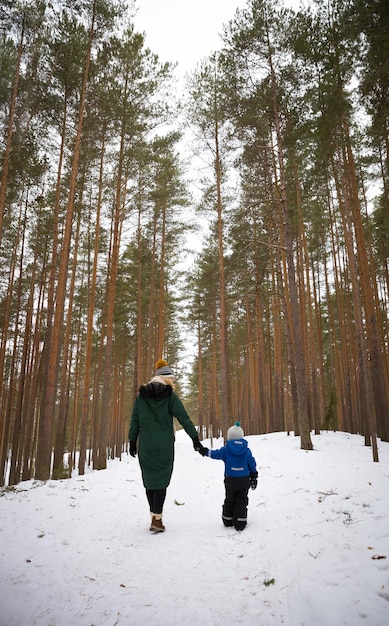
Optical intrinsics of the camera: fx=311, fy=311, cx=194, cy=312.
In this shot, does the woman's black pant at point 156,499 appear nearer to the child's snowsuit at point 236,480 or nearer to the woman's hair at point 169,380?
the child's snowsuit at point 236,480

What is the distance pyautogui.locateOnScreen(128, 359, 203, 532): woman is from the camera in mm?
4102

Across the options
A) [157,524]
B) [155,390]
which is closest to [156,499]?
[157,524]

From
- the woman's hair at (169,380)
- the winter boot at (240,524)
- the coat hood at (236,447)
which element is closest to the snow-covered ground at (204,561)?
the winter boot at (240,524)

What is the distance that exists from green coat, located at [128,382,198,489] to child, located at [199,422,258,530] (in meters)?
0.48

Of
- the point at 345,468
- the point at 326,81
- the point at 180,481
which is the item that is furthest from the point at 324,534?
the point at 326,81

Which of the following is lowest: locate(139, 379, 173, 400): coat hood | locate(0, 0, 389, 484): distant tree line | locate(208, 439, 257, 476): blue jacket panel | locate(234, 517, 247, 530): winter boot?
locate(234, 517, 247, 530): winter boot

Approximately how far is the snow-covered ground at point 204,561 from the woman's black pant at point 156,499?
0.31 m

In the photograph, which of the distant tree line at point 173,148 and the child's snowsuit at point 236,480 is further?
the distant tree line at point 173,148

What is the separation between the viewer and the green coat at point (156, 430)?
13.5 ft

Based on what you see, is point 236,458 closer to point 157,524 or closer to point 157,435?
point 157,435

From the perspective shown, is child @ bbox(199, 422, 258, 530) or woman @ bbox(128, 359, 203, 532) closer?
woman @ bbox(128, 359, 203, 532)

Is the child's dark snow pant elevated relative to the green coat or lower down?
lower down

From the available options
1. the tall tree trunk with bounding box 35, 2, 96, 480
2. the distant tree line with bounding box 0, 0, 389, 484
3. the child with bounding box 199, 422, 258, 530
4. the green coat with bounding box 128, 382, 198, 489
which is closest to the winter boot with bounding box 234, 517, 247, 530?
the child with bounding box 199, 422, 258, 530

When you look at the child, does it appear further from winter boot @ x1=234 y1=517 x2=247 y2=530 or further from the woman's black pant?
the woman's black pant
